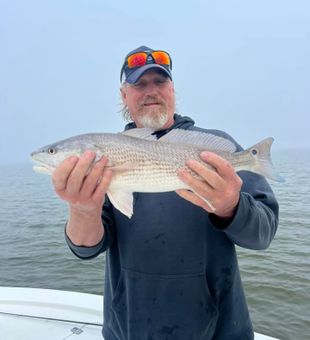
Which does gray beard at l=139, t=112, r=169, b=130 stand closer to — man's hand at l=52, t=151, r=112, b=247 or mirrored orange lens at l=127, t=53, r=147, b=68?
mirrored orange lens at l=127, t=53, r=147, b=68

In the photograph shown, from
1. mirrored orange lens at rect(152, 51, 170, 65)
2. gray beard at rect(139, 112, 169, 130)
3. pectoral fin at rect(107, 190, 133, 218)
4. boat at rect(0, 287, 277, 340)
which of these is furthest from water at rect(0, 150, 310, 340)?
mirrored orange lens at rect(152, 51, 170, 65)

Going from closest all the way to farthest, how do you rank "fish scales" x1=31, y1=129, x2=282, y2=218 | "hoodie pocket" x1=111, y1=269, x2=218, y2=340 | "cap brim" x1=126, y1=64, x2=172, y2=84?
"hoodie pocket" x1=111, y1=269, x2=218, y2=340, "fish scales" x1=31, y1=129, x2=282, y2=218, "cap brim" x1=126, y1=64, x2=172, y2=84

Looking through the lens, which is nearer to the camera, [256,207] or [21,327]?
[256,207]

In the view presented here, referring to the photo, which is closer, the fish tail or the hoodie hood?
Answer: the fish tail

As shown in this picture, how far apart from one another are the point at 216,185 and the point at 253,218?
0.35 meters

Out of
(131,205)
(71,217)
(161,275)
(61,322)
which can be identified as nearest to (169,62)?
(131,205)

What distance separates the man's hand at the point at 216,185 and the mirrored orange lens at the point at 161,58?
46.6 inches

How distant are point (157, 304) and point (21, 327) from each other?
2608 mm

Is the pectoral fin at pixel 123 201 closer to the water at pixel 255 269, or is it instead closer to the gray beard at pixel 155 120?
the gray beard at pixel 155 120

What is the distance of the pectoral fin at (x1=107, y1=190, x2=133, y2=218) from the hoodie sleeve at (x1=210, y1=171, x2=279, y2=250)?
57cm

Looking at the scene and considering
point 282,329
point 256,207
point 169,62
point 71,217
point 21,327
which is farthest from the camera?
point 282,329

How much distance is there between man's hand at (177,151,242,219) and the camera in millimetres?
2205

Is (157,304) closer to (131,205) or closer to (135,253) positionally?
(135,253)

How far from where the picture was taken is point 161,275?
2.43 meters
